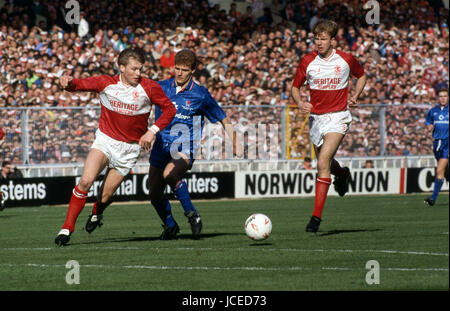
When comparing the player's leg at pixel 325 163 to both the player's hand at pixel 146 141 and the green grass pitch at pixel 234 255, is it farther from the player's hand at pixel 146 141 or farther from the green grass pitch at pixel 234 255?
the player's hand at pixel 146 141

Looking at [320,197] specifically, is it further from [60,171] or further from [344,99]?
[60,171]

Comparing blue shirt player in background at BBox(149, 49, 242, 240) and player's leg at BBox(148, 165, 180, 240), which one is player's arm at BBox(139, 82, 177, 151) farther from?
player's leg at BBox(148, 165, 180, 240)

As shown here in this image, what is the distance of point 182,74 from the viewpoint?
11125mm

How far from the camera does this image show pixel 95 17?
81.5ft

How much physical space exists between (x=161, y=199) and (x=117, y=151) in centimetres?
99

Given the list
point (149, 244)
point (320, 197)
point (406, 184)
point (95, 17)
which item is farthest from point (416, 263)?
point (95, 17)

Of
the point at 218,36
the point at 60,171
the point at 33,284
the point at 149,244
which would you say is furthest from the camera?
the point at 218,36

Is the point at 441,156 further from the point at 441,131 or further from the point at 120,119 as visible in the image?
the point at 120,119

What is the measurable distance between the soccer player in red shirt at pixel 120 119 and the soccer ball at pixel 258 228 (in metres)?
1.57

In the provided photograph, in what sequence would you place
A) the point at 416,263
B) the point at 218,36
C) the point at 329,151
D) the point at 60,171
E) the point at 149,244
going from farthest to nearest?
the point at 218,36
the point at 60,171
the point at 329,151
the point at 149,244
the point at 416,263

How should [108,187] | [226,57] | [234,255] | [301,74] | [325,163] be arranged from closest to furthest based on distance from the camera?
[234,255] < [108,187] < [325,163] < [301,74] < [226,57]

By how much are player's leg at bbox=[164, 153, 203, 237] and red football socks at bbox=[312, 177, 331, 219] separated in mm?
1501

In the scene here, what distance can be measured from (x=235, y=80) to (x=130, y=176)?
→ 5.25 meters

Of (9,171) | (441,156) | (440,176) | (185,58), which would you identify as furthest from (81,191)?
(441,156)
